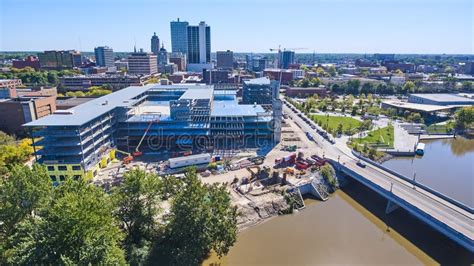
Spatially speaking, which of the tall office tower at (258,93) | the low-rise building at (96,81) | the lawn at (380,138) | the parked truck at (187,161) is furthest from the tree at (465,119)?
the low-rise building at (96,81)

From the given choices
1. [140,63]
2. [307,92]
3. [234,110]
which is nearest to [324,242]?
[234,110]

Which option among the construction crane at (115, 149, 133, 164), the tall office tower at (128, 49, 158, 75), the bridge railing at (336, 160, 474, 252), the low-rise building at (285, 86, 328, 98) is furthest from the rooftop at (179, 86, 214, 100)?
the tall office tower at (128, 49, 158, 75)

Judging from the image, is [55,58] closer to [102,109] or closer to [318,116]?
[102,109]

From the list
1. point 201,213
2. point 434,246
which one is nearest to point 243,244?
point 201,213

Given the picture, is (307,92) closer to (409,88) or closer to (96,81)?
(409,88)

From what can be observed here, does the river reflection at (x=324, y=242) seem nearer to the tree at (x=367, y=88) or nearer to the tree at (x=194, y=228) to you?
the tree at (x=194, y=228)
